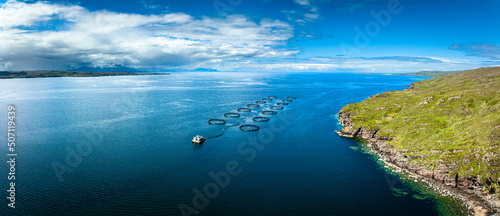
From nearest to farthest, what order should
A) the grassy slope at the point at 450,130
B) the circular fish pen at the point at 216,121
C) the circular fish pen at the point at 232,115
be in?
the grassy slope at the point at 450,130, the circular fish pen at the point at 216,121, the circular fish pen at the point at 232,115

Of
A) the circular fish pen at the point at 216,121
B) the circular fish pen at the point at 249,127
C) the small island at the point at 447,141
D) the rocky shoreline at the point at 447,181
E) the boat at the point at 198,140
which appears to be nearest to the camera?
the rocky shoreline at the point at 447,181

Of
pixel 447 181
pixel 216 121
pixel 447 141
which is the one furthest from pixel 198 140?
pixel 447 141

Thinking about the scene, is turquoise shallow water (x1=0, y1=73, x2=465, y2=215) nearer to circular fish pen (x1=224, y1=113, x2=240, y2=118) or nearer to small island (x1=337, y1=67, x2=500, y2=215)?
small island (x1=337, y1=67, x2=500, y2=215)

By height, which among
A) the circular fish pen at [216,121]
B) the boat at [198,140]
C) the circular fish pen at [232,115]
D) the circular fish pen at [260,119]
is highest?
the circular fish pen at [232,115]

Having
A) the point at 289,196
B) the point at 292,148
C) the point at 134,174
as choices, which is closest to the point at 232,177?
the point at 289,196

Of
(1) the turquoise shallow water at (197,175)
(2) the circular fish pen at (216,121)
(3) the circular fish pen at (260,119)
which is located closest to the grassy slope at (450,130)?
(1) the turquoise shallow water at (197,175)

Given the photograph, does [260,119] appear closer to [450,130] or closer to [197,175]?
[197,175]

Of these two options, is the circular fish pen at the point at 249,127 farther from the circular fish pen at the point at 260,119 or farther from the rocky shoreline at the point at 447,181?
the rocky shoreline at the point at 447,181

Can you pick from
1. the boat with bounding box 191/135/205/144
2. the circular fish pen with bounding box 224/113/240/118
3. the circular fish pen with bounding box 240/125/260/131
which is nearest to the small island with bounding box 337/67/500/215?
the circular fish pen with bounding box 240/125/260/131
